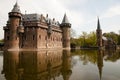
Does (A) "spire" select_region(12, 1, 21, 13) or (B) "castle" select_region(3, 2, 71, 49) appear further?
(A) "spire" select_region(12, 1, 21, 13)

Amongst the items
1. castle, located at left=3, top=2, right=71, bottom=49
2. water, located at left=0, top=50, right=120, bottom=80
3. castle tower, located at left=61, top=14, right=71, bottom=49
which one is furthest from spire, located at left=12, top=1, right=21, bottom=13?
water, located at left=0, top=50, right=120, bottom=80

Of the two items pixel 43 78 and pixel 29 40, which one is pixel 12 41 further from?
pixel 43 78

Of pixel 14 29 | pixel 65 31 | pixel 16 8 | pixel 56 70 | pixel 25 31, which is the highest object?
pixel 16 8

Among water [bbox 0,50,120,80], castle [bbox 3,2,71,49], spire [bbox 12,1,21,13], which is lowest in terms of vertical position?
water [bbox 0,50,120,80]

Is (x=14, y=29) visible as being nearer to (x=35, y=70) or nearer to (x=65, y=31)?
(x=65, y=31)

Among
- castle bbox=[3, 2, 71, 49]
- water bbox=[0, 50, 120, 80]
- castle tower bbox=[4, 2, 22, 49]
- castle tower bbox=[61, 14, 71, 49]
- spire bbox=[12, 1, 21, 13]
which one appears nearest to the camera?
water bbox=[0, 50, 120, 80]

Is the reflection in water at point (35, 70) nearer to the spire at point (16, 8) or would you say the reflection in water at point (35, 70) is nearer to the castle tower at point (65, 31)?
the spire at point (16, 8)

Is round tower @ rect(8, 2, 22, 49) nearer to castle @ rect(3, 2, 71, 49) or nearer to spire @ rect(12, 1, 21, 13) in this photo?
castle @ rect(3, 2, 71, 49)

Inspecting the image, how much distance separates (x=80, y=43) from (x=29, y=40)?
5585 cm

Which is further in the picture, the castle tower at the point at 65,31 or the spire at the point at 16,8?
the castle tower at the point at 65,31

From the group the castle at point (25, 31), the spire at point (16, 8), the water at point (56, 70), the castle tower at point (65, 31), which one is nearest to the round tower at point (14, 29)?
the castle at point (25, 31)

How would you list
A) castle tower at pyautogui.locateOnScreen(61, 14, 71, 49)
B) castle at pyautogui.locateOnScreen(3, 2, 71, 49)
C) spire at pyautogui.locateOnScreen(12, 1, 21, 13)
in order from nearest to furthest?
castle at pyautogui.locateOnScreen(3, 2, 71, 49) < spire at pyautogui.locateOnScreen(12, 1, 21, 13) < castle tower at pyautogui.locateOnScreen(61, 14, 71, 49)

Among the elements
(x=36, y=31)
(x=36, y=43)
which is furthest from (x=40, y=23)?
(x=36, y=43)

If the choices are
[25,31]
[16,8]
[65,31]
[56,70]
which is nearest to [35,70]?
[56,70]
